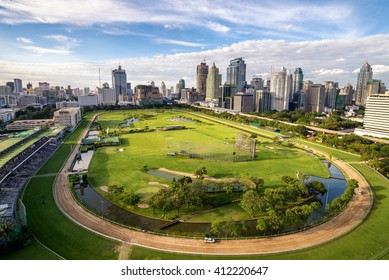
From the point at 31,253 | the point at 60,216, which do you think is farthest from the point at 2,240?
the point at 60,216

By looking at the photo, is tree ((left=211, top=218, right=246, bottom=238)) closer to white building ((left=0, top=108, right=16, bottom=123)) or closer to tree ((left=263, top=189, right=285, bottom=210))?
tree ((left=263, top=189, right=285, bottom=210))

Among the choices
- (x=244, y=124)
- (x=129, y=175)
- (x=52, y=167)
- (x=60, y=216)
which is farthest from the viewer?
(x=244, y=124)

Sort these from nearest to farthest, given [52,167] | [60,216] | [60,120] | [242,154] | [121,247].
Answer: [121,247]
[60,216]
[52,167]
[242,154]
[60,120]

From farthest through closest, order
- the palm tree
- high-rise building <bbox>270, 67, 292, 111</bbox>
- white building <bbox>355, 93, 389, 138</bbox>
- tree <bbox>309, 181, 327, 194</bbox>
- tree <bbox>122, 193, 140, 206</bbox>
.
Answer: high-rise building <bbox>270, 67, 292, 111</bbox> → white building <bbox>355, 93, 389, 138</bbox> → tree <bbox>309, 181, 327, 194</bbox> → tree <bbox>122, 193, 140, 206</bbox> → the palm tree

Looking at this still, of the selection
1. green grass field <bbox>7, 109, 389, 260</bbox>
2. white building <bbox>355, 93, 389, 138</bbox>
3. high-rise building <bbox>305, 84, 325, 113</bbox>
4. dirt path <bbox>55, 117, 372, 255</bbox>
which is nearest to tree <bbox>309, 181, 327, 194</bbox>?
dirt path <bbox>55, 117, 372, 255</bbox>

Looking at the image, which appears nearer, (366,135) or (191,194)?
(191,194)

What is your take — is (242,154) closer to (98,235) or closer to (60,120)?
(98,235)
